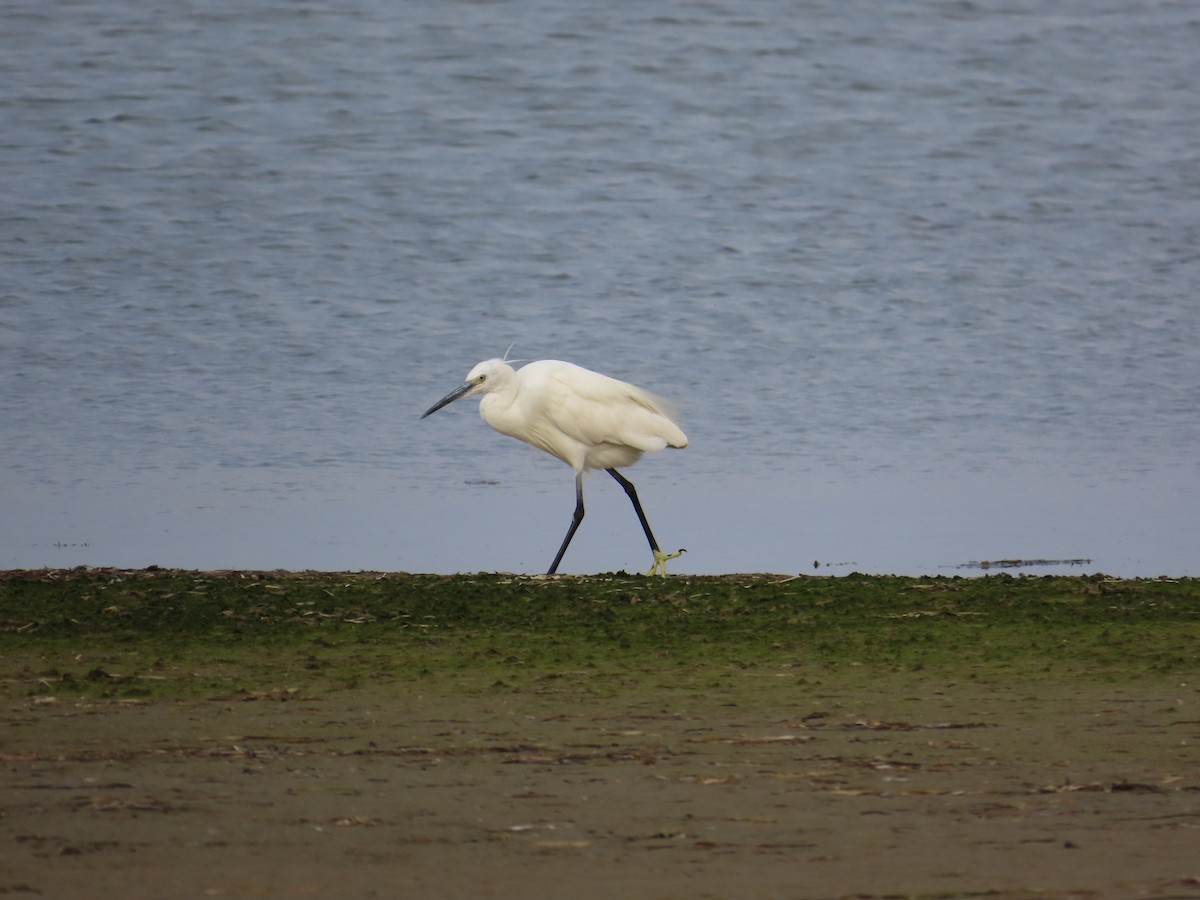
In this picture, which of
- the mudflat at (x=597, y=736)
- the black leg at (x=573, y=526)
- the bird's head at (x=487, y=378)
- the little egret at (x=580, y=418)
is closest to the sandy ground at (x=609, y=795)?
the mudflat at (x=597, y=736)

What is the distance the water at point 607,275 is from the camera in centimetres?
1131

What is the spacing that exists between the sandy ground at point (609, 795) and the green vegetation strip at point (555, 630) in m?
0.32

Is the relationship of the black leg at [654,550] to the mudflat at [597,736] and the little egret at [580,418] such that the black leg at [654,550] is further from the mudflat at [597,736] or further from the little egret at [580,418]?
the mudflat at [597,736]

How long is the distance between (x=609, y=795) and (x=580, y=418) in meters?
5.16

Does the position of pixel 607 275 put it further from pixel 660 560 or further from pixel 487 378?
pixel 660 560

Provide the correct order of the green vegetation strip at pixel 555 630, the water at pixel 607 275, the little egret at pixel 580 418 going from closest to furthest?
the green vegetation strip at pixel 555 630 < the little egret at pixel 580 418 < the water at pixel 607 275

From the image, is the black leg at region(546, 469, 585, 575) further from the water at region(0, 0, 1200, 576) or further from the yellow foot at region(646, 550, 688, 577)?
the water at region(0, 0, 1200, 576)

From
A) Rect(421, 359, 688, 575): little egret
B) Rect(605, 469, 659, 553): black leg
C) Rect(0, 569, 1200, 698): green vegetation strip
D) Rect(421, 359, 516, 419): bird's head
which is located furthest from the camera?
Rect(421, 359, 516, 419): bird's head

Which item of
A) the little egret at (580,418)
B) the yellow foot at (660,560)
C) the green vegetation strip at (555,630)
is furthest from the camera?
the little egret at (580,418)

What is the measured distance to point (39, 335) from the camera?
625 inches

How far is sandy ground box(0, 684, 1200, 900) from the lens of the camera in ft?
13.5

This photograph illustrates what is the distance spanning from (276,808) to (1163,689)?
3171 millimetres

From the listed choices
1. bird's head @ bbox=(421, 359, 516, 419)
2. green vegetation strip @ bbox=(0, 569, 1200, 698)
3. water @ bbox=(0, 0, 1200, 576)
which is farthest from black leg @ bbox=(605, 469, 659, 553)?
green vegetation strip @ bbox=(0, 569, 1200, 698)

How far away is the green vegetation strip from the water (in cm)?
185
